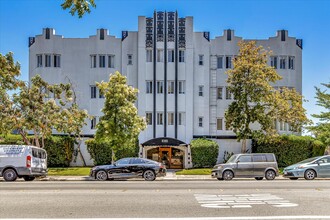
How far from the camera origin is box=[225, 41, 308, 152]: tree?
36469 mm

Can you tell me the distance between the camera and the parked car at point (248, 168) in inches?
1094

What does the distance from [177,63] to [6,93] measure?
1461cm

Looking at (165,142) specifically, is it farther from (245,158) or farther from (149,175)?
(245,158)

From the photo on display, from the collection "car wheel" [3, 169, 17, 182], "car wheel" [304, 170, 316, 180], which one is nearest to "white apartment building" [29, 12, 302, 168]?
"car wheel" [304, 170, 316, 180]

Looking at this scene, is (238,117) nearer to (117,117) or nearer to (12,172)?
(117,117)

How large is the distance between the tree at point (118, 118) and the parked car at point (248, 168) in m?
7.84

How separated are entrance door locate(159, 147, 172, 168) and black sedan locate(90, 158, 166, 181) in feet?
44.7

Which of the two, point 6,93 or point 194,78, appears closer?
point 6,93

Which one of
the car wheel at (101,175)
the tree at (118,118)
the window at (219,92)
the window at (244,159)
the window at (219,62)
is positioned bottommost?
the car wheel at (101,175)

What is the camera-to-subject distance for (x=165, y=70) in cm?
4150

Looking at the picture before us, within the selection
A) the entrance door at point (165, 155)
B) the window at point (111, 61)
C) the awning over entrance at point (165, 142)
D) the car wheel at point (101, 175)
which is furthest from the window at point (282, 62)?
the car wheel at point (101, 175)

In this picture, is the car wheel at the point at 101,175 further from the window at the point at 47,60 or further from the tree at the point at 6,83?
the window at the point at 47,60

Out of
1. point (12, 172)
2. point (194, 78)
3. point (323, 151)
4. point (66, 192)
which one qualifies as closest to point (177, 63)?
point (194, 78)

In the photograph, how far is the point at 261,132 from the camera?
1496 inches
